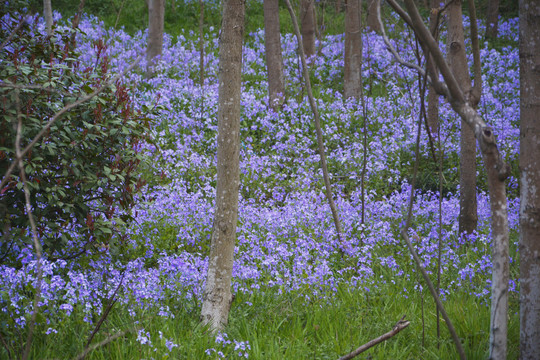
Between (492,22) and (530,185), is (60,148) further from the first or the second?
(492,22)

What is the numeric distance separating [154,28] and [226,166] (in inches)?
380

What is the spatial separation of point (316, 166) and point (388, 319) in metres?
4.60

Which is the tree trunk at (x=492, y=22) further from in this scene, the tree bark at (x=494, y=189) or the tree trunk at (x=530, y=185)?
the tree bark at (x=494, y=189)

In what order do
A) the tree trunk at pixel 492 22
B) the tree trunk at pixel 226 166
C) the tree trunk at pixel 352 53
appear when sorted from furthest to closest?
the tree trunk at pixel 492 22, the tree trunk at pixel 352 53, the tree trunk at pixel 226 166

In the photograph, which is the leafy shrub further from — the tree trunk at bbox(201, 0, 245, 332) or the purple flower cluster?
the tree trunk at bbox(201, 0, 245, 332)

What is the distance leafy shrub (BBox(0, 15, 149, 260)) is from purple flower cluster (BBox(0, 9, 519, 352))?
14.3 inches

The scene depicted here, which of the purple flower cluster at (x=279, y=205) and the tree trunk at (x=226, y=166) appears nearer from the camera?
the tree trunk at (x=226, y=166)

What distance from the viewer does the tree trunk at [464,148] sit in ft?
18.9

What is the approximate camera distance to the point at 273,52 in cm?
1069

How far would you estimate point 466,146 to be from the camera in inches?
239

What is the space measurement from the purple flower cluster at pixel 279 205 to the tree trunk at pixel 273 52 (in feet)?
0.95

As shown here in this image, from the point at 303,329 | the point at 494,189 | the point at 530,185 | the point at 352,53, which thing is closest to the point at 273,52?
the point at 352,53

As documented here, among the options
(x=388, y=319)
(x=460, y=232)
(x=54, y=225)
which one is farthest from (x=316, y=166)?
(x=54, y=225)

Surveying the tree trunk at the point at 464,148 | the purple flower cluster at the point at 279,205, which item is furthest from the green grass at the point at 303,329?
the tree trunk at the point at 464,148
